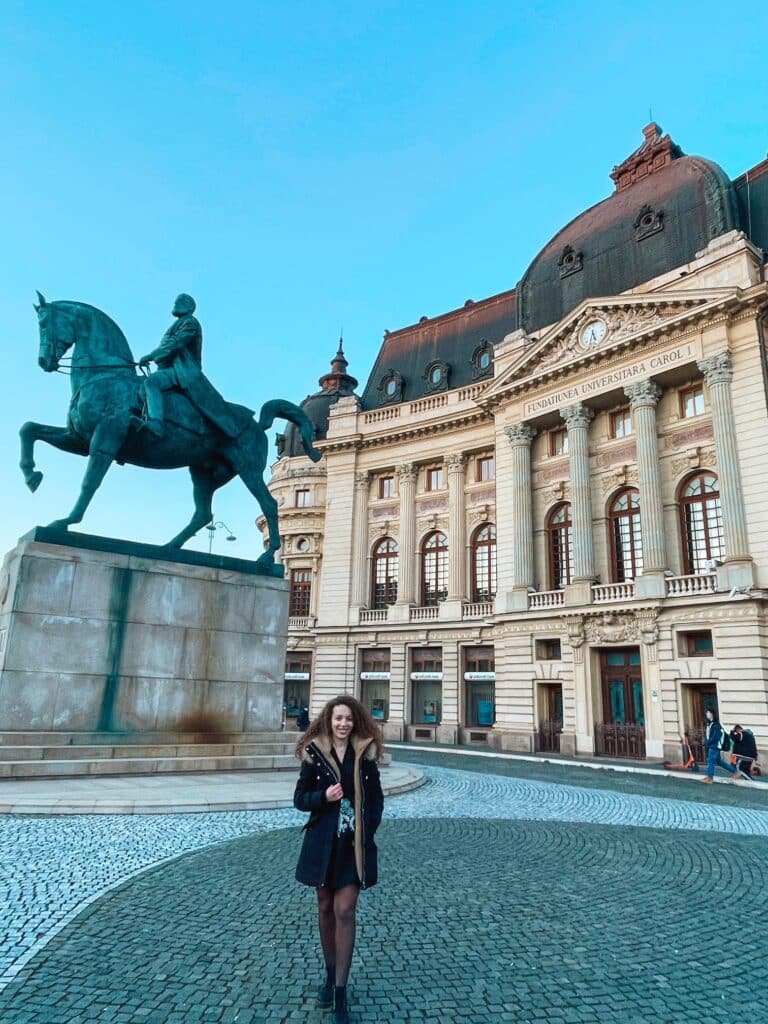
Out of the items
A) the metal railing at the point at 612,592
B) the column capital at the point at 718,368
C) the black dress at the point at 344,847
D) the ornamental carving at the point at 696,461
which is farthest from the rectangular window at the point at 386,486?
the black dress at the point at 344,847

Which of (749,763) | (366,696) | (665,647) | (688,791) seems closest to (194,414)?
(688,791)

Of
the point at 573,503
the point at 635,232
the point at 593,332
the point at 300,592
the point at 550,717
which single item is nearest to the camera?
the point at 550,717

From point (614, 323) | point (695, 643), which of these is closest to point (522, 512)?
point (614, 323)

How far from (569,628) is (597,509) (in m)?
5.96

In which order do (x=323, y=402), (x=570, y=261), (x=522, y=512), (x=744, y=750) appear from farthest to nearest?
(x=323, y=402) → (x=570, y=261) → (x=522, y=512) → (x=744, y=750)

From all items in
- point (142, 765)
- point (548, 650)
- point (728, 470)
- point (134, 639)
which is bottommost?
point (142, 765)

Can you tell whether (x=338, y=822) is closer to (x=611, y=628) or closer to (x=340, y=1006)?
(x=340, y=1006)

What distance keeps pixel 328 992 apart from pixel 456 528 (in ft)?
115

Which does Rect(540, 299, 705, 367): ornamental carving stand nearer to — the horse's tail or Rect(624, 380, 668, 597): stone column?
Rect(624, 380, 668, 597): stone column

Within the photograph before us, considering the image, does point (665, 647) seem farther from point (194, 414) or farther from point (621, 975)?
point (621, 975)

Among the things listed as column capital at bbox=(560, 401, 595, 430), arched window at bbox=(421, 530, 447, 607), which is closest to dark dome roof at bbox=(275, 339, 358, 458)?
arched window at bbox=(421, 530, 447, 607)

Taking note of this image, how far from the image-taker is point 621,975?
14.9 feet

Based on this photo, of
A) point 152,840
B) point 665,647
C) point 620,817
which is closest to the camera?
point 152,840

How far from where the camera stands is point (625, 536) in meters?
31.2
